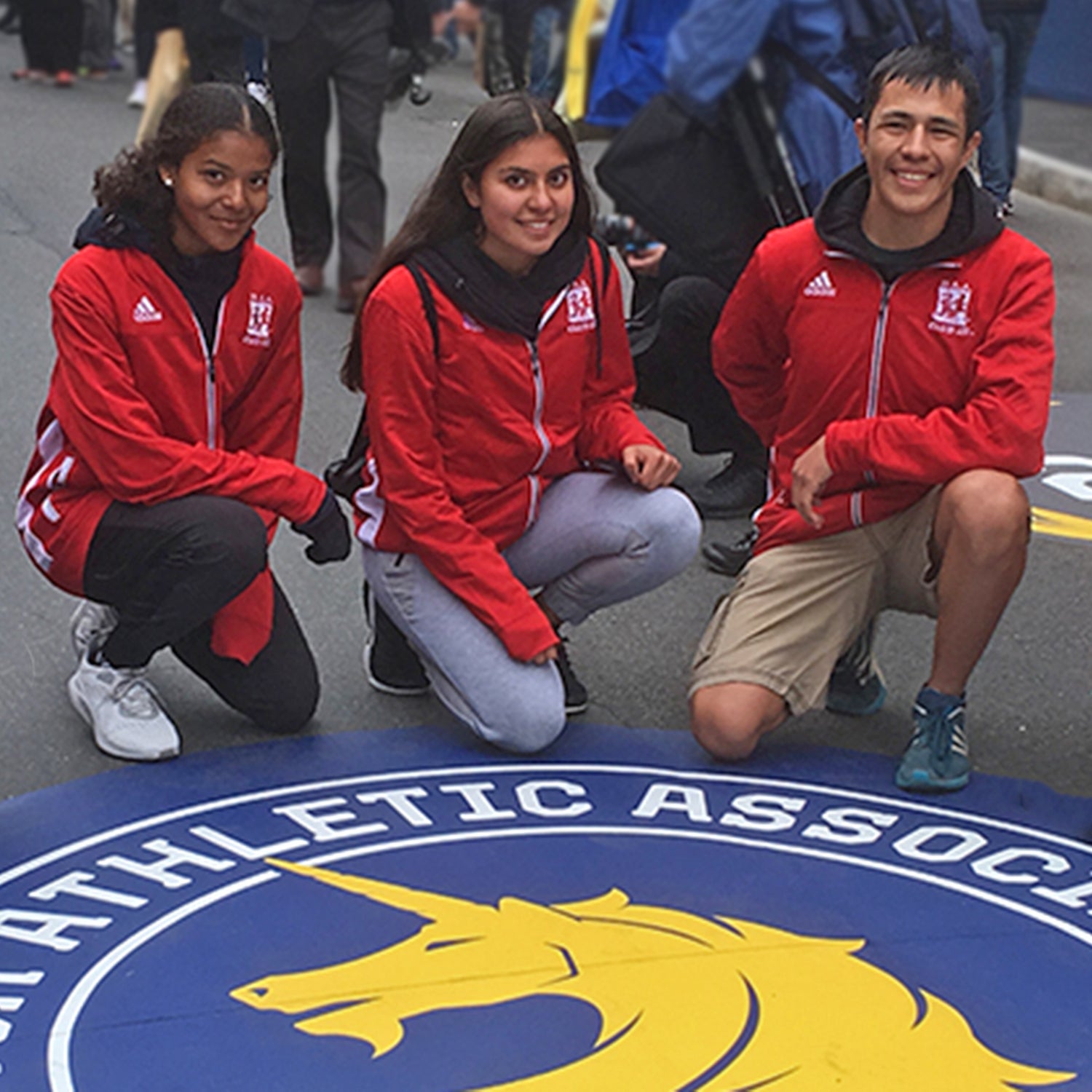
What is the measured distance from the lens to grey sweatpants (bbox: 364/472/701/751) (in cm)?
367

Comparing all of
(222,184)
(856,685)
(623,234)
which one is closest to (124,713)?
(222,184)

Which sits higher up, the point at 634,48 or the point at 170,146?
the point at 634,48

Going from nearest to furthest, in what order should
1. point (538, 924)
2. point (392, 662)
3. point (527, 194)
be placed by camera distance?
1. point (538, 924)
2. point (527, 194)
3. point (392, 662)

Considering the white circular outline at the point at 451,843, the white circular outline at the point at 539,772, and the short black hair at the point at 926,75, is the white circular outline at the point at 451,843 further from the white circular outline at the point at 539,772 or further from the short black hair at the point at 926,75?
the short black hair at the point at 926,75

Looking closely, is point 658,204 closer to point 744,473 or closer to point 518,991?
point 744,473

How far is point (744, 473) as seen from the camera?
519 cm

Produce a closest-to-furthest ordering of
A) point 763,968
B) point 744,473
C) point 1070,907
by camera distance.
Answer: point 763,968
point 1070,907
point 744,473

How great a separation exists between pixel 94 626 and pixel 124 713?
267 mm

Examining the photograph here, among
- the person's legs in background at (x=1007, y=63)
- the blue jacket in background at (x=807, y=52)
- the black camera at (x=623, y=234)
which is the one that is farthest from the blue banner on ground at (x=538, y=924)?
the person's legs in background at (x=1007, y=63)

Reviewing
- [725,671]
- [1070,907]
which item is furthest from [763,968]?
[725,671]

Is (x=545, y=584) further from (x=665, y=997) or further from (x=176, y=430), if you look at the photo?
(x=665, y=997)

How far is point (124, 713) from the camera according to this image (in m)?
3.70

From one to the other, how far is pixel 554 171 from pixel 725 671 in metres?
0.99

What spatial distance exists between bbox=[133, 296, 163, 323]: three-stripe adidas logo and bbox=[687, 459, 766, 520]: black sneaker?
6.34 feet
